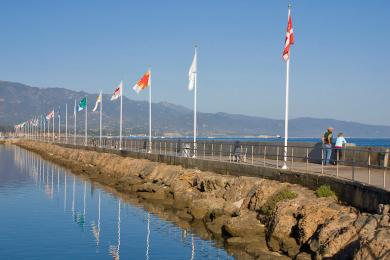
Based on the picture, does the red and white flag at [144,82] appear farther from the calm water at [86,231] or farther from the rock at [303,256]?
the rock at [303,256]

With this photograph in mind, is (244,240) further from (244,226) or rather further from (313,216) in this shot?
(313,216)

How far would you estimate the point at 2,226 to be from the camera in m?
25.4

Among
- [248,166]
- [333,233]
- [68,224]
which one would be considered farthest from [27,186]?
[333,233]

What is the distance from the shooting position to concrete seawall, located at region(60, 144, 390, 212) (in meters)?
17.6

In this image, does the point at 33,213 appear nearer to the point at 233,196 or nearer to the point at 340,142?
the point at 233,196

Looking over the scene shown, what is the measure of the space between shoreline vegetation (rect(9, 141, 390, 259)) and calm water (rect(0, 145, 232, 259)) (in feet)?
3.58

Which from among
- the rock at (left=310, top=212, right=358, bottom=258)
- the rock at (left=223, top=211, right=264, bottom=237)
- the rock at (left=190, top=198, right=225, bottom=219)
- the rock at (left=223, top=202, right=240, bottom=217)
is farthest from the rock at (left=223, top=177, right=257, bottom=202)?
the rock at (left=310, top=212, right=358, bottom=258)

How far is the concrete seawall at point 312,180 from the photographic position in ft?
57.6

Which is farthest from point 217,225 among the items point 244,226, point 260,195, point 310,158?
point 310,158

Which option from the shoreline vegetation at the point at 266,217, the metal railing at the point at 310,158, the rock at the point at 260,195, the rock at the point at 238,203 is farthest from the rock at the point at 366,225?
the rock at the point at 238,203

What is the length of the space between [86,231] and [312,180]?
9.51 m

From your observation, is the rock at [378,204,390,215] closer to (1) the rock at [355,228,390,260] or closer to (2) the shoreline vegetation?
(2) the shoreline vegetation

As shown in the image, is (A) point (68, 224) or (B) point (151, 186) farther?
(B) point (151, 186)

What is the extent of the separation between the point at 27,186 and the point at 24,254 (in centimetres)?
2516
